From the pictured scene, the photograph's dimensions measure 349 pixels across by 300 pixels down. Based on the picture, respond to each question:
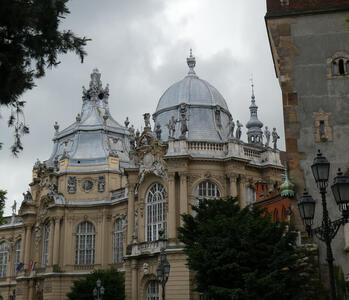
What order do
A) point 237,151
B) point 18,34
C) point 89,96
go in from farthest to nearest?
point 89,96, point 237,151, point 18,34

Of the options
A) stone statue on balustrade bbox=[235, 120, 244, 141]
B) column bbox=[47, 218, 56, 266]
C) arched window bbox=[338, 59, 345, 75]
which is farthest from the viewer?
column bbox=[47, 218, 56, 266]

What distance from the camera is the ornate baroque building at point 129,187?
123 ft

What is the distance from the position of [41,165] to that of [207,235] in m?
30.6

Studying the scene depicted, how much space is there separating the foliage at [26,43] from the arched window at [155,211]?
26.8 m

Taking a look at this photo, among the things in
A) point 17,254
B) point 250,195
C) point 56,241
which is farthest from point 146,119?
point 17,254

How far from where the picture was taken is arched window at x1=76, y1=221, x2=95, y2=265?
155 feet

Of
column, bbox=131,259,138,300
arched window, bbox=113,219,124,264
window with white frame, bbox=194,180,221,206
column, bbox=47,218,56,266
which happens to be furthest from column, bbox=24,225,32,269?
window with white frame, bbox=194,180,221,206

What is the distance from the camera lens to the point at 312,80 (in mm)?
22453

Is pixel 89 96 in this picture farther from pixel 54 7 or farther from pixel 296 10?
pixel 54 7

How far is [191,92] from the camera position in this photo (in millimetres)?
41812

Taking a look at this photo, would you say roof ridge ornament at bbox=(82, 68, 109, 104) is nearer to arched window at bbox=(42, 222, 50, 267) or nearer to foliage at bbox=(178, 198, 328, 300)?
arched window at bbox=(42, 222, 50, 267)

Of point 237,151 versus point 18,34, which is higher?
point 237,151

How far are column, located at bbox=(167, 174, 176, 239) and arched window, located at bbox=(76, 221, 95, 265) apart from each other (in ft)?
43.9

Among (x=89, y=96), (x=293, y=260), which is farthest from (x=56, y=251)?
(x=293, y=260)
